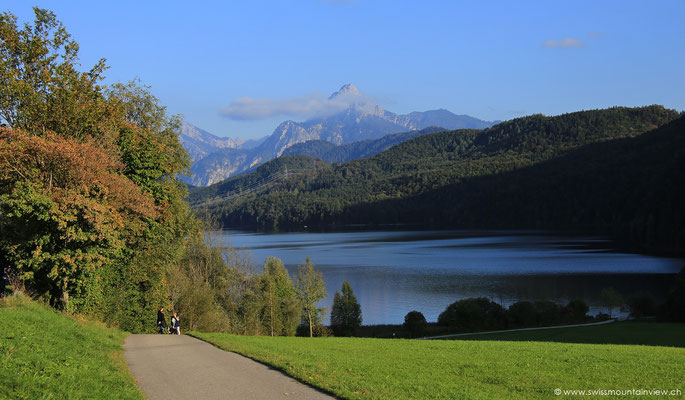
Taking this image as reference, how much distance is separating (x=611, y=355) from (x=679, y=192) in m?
114

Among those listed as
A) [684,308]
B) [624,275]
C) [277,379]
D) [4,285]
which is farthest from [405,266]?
[277,379]

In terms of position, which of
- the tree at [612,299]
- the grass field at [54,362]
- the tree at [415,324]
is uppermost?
the grass field at [54,362]

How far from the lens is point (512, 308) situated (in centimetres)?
4681

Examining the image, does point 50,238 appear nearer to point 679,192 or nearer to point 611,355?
point 611,355

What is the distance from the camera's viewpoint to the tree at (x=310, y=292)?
47.8m

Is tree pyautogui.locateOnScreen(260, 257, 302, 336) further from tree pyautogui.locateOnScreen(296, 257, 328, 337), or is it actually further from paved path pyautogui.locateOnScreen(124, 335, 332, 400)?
paved path pyautogui.locateOnScreen(124, 335, 332, 400)

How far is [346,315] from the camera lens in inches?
1839

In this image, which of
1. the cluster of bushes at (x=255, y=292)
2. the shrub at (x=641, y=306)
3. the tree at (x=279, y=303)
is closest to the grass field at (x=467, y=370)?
the cluster of bushes at (x=255, y=292)

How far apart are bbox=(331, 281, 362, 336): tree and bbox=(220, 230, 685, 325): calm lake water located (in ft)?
8.99

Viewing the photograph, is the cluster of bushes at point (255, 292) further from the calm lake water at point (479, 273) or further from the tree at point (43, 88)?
the tree at point (43, 88)

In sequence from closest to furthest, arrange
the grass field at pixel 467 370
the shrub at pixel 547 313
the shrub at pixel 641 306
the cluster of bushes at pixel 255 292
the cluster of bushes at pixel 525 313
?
1. the grass field at pixel 467 370
2. the cluster of bushes at pixel 525 313
3. the cluster of bushes at pixel 255 292
4. the shrub at pixel 547 313
5. the shrub at pixel 641 306

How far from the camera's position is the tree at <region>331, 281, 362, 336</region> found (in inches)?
1810

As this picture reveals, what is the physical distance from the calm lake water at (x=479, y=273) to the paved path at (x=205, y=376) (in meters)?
35.0

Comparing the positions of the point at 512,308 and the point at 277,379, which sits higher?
the point at 277,379
